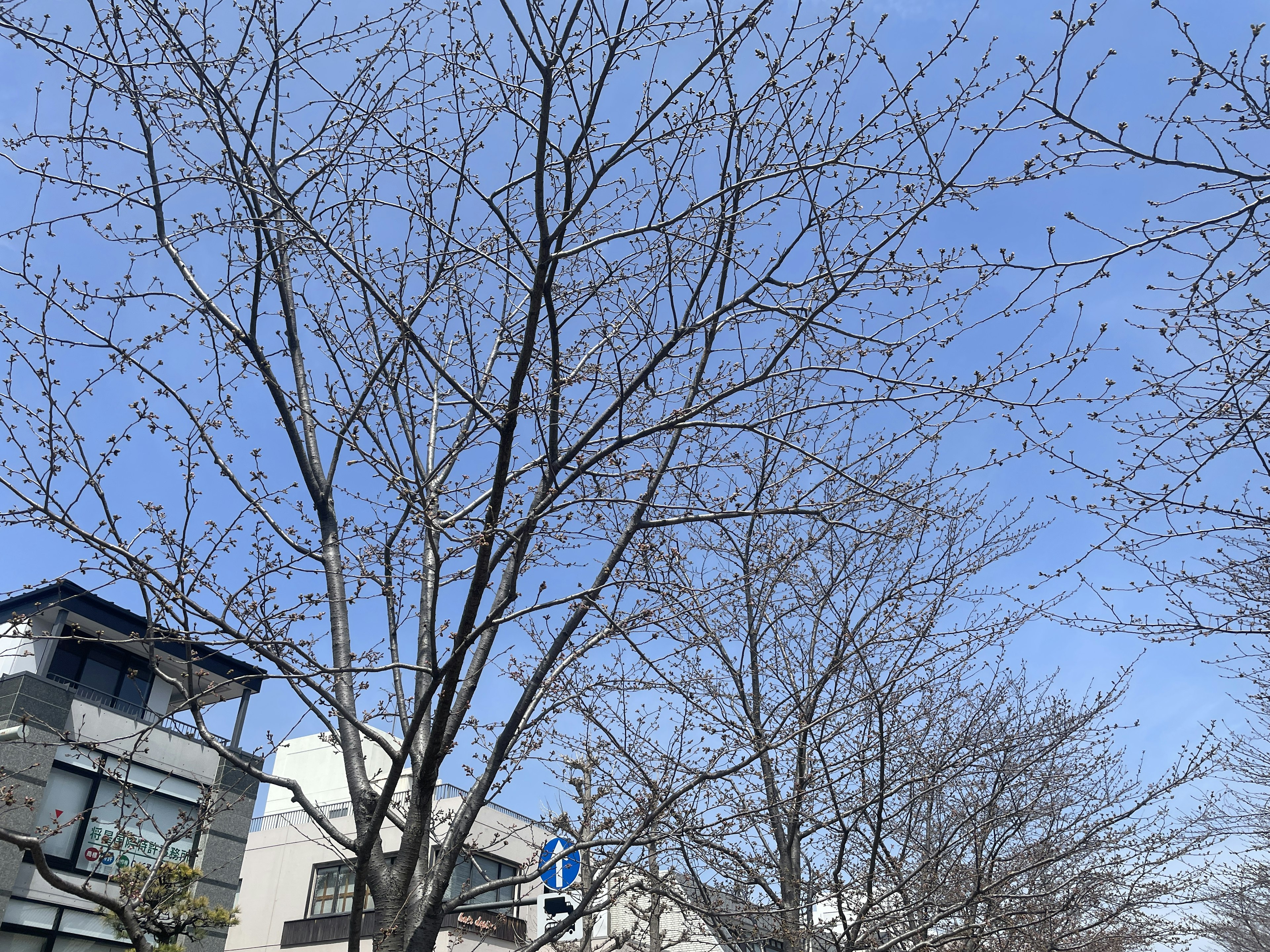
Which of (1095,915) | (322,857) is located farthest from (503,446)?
(322,857)

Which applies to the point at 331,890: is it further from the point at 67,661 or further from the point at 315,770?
the point at 67,661

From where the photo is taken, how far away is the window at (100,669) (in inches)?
651

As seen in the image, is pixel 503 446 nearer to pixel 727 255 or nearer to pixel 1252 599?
pixel 727 255

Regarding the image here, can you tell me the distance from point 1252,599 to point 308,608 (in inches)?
287

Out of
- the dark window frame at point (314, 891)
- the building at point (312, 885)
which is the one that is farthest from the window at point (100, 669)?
the dark window frame at point (314, 891)

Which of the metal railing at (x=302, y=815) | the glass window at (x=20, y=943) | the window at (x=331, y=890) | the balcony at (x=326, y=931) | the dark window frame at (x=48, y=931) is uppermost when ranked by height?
the metal railing at (x=302, y=815)

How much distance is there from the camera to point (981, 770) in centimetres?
806

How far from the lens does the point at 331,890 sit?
22.4m

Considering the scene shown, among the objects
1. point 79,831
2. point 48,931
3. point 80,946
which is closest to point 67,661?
point 79,831

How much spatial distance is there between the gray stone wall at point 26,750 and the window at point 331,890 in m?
8.60

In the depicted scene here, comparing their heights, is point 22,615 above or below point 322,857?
below

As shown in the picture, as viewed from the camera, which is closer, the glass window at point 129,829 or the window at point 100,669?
the glass window at point 129,829

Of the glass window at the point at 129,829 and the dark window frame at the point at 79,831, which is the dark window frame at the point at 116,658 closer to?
the dark window frame at the point at 79,831

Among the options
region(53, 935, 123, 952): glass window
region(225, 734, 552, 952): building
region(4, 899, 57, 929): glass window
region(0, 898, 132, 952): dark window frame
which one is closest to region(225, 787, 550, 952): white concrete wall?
region(225, 734, 552, 952): building
